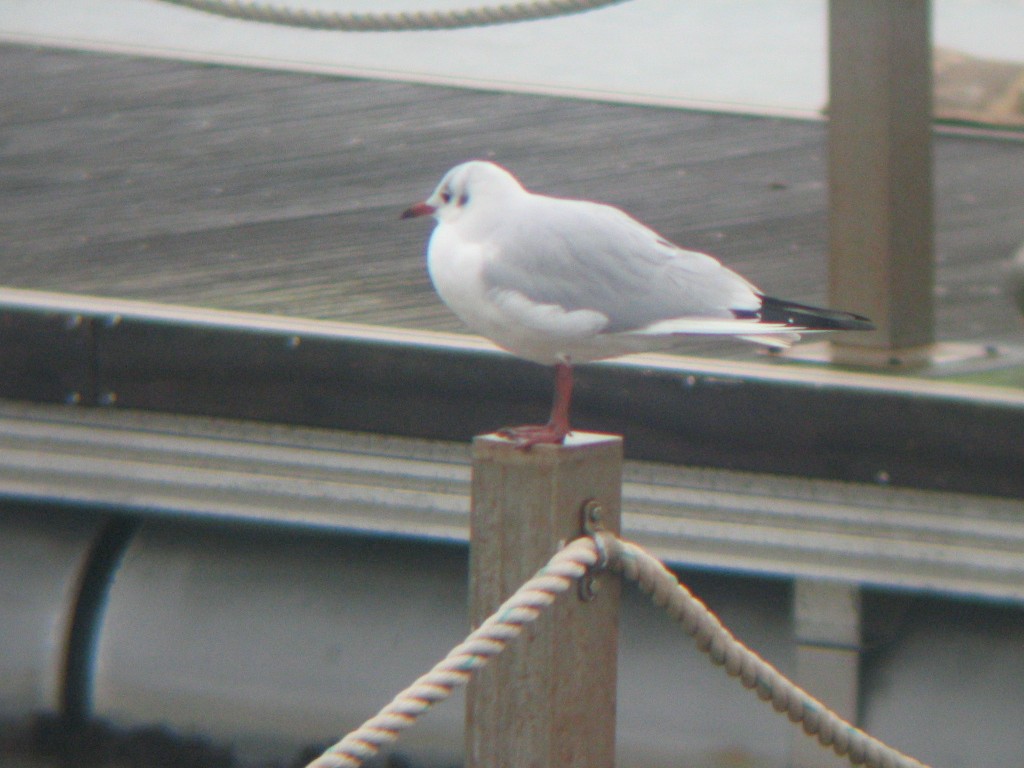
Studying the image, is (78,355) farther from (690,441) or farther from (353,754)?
(353,754)

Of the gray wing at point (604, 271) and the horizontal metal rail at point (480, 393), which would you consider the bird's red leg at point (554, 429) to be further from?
the horizontal metal rail at point (480, 393)

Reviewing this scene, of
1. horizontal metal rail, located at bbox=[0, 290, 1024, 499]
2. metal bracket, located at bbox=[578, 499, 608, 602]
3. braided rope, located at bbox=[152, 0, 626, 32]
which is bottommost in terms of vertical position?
metal bracket, located at bbox=[578, 499, 608, 602]

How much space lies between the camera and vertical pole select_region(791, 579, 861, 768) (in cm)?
207

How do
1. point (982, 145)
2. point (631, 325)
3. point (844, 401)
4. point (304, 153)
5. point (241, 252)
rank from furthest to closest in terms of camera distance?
point (982, 145)
point (304, 153)
point (241, 252)
point (844, 401)
point (631, 325)

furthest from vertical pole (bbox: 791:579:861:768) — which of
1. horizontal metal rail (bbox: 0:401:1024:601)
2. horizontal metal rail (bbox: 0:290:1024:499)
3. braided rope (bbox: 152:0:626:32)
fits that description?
braided rope (bbox: 152:0:626:32)

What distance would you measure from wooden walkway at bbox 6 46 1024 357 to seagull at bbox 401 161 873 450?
96 centimetres

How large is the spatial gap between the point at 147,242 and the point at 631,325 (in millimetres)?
1786

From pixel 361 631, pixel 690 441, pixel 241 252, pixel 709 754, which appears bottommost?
pixel 709 754

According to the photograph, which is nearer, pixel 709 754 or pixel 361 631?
pixel 709 754

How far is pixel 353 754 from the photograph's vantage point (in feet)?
3.80

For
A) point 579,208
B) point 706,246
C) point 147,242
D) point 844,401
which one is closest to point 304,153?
point 147,242

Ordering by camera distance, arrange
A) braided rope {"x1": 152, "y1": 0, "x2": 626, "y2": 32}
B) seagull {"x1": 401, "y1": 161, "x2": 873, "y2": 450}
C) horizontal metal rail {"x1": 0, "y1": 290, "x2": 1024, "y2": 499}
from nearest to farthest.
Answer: seagull {"x1": 401, "y1": 161, "x2": 873, "y2": 450} < horizontal metal rail {"x1": 0, "y1": 290, "x2": 1024, "y2": 499} < braided rope {"x1": 152, "y1": 0, "x2": 626, "y2": 32}

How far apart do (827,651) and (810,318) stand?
32.3 inches

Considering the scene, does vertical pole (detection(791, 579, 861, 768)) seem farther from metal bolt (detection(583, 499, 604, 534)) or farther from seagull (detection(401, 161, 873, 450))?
metal bolt (detection(583, 499, 604, 534))
